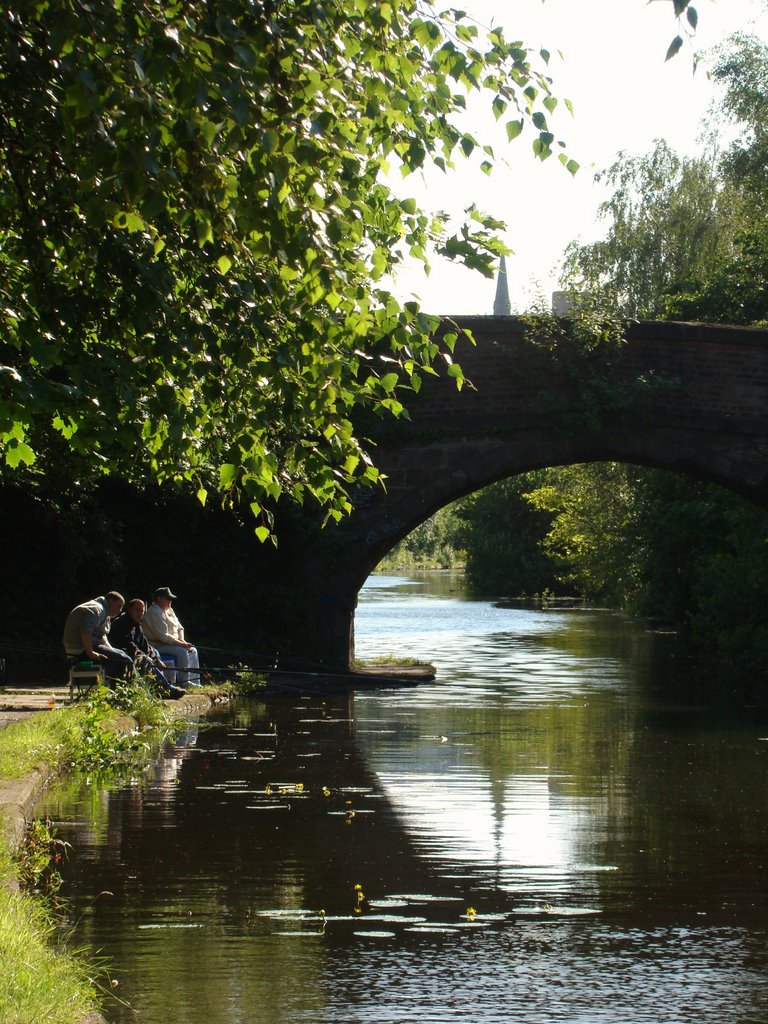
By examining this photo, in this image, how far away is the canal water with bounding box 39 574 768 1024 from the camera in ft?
18.5

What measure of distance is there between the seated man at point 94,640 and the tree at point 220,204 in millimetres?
6620

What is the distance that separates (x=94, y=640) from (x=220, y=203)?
9086mm

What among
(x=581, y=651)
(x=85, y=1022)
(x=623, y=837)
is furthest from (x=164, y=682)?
(x=581, y=651)

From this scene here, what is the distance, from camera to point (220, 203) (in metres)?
5.83

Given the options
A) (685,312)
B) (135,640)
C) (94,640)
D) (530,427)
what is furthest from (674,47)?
(685,312)

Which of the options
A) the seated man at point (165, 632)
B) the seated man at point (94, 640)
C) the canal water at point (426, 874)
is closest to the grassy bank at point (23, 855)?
the canal water at point (426, 874)

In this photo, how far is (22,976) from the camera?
480 cm

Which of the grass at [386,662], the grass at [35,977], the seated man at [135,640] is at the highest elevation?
the seated man at [135,640]

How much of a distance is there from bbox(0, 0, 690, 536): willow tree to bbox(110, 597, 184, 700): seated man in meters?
7.56

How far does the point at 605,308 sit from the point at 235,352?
15.8 metres

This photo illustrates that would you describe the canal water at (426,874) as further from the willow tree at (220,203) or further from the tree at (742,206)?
the tree at (742,206)

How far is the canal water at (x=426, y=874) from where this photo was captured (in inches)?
221

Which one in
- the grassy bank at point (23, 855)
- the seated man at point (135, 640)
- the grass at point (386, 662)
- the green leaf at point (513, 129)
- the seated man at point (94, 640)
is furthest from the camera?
the grass at point (386, 662)

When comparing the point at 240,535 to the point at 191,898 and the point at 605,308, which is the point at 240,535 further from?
the point at 191,898
